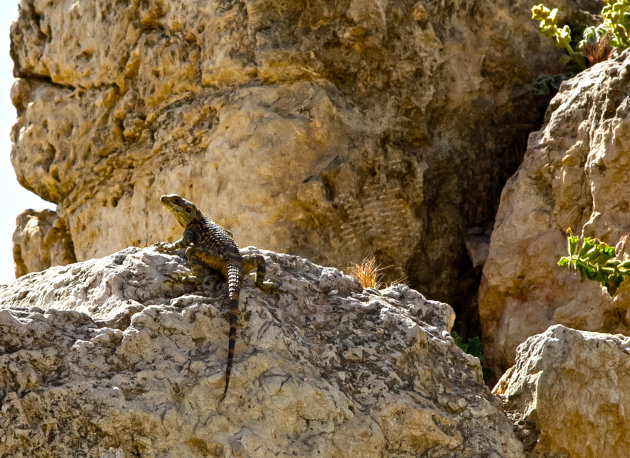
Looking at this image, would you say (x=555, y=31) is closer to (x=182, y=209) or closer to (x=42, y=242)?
(x=182, y=209)

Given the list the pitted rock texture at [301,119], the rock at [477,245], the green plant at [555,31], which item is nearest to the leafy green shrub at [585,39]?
the green plant at [555,31]

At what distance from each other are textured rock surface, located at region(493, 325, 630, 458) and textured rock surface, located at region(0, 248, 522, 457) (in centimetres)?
20

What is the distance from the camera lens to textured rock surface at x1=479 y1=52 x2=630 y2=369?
Answer: 813 centimetres

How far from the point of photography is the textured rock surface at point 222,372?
4246 millimetres

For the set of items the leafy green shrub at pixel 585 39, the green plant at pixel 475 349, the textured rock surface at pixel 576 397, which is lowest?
the green plant at pixel 475 349

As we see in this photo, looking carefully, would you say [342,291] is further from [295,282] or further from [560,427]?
[560,427]

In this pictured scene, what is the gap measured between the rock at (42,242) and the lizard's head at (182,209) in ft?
16.7

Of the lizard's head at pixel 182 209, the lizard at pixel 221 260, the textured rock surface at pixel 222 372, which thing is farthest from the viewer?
the lizard's head at pixel 182 209

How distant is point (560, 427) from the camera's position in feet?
16.8

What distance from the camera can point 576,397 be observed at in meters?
5.17

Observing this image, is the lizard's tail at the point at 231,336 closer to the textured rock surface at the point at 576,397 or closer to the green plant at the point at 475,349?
the textured rock surface at the point at 576,397

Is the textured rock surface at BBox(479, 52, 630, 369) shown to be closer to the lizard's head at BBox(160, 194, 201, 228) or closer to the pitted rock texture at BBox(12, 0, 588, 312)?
the pitted rock texture at BBox(12, 0, 588, 312)

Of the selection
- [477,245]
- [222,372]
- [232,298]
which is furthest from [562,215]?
[222,372]

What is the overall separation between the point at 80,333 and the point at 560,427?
2.64 meters
